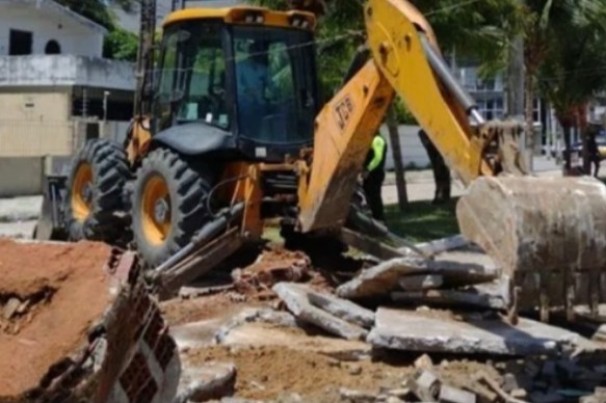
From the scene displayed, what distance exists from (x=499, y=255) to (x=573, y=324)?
2.94 meters

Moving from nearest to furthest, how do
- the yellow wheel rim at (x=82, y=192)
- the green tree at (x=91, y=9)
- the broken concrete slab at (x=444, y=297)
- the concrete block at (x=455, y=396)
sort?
the concrete block at (x=455, y=396), the broken concrete slab at (x=444, y=297), the yellow wheel rim at (x=82, y=192), the green tree at (x=91, y=9)

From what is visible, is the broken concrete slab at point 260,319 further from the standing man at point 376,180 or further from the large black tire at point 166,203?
the standing man at point 376,180

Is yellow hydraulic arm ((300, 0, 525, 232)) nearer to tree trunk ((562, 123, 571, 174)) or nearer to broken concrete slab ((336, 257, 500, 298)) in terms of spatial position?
broken concrete slab ((336, 257, 500, 298))

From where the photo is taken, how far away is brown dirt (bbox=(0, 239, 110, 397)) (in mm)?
4227

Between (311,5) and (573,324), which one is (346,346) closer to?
(573,324)

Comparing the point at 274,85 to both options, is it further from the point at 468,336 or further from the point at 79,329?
the point at 79,329

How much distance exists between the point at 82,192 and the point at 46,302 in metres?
10.6

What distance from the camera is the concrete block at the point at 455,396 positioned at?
25.2ft

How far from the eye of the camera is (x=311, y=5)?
547 inches

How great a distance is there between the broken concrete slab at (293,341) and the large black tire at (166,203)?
88.7 inches

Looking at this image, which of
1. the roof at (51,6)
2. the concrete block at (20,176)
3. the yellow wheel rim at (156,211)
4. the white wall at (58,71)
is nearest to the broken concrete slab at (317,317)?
the yellow wheel rim at (156,211)

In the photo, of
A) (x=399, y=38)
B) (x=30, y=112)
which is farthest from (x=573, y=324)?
(x=30, y=112)

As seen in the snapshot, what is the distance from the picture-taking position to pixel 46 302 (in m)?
4.62

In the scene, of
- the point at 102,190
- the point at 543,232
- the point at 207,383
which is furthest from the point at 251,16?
the point at 207,383
